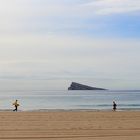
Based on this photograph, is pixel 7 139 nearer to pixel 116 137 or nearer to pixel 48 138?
pixel 48 138

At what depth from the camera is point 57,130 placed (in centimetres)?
1991

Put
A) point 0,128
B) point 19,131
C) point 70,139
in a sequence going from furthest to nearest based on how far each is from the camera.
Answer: point 0,128
point 19,131
point 70,139

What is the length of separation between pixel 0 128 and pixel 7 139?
4.07 m

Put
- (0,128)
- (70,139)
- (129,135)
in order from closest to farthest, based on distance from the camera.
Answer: (70,139) → (129,135) → (0,128)

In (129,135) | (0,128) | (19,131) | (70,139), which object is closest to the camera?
(70,139)

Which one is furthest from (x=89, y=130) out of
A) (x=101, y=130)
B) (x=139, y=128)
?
(x=139, y=128)

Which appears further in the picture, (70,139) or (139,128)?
(139,128)

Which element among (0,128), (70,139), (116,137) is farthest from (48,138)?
(0,128)

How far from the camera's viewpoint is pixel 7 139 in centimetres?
1689

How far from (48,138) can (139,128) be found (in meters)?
5.16

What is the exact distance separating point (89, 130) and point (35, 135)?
274cm

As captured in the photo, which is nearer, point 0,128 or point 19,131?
point 19,131

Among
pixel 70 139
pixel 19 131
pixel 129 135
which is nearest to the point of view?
pixel 70 139

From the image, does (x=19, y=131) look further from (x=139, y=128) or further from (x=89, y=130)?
(x=139, y=128)
